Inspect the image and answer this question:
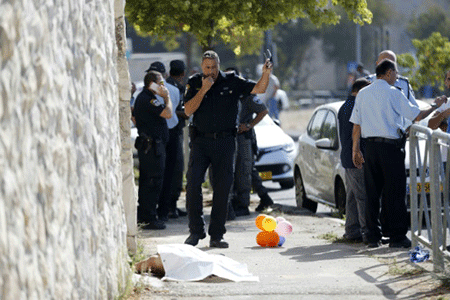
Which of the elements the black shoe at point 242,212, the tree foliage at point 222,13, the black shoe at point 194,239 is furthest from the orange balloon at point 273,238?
the tree foliage at point 222,13

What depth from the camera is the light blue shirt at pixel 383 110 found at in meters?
8.99

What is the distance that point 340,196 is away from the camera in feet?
38.9

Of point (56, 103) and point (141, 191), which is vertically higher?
point (56, 103)

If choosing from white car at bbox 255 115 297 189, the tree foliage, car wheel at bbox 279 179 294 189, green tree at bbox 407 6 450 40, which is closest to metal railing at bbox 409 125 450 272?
the tree foliage

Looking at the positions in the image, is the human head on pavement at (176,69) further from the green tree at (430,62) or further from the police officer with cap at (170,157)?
the green tree at (430,62)

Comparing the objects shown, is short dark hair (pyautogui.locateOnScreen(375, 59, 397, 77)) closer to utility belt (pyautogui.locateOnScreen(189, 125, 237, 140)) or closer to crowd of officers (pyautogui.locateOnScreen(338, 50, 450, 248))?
crowd of officers (pyautogui.locateOnScreen(338, 50, 450, 248))

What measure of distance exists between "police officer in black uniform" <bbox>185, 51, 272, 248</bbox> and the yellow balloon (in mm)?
519

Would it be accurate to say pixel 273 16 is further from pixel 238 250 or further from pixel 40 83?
pixel 40 83

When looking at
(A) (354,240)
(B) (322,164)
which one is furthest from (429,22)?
(A) (354,240)

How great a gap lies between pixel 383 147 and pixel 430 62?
499 cm

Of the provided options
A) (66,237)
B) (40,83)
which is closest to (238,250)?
(66,237)

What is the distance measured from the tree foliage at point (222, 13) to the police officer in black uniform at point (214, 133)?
12.5ft

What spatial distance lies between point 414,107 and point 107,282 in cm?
405

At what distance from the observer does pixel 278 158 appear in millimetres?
15539
